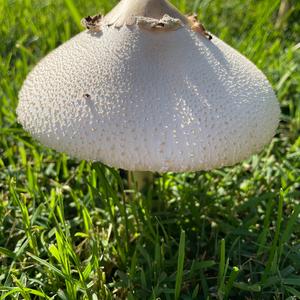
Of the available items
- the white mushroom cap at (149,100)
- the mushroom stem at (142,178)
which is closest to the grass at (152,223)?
the mushroom stem at (142,178)

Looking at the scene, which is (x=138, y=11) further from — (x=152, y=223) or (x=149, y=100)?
(x=152, y=223)

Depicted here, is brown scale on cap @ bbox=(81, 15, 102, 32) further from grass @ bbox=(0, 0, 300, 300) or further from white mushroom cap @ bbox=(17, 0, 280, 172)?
grass @ bbox=(0, 0, 300, 300)

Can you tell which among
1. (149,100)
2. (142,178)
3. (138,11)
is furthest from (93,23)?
(142,178)

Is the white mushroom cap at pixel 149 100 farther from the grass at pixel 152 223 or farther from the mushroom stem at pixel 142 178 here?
the mushroom stem at pixel 142 178

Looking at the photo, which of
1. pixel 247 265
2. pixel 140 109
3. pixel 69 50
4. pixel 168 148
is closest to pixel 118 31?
pixel 69 50

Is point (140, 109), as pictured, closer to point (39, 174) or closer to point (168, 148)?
point (168, 148)

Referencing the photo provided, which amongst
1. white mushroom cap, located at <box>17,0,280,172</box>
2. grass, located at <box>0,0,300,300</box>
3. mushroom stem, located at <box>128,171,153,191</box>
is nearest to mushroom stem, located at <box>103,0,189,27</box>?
white mushroom cap, located at <box>17,0,280,172</box>
